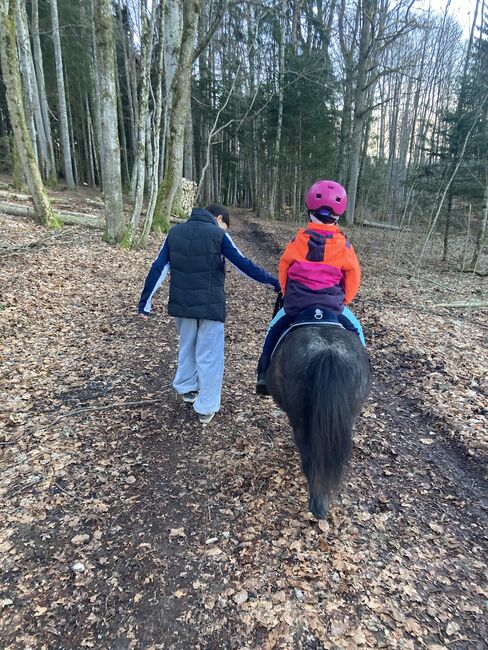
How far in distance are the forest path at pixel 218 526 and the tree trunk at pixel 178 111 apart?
31.7 feet

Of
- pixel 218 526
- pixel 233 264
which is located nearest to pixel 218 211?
pixel 233 264

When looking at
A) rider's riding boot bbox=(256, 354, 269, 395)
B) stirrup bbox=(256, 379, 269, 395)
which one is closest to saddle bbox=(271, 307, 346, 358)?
rider's riding boot bbox=(256, 354, 269, 395)

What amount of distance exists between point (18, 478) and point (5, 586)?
3.55 ft

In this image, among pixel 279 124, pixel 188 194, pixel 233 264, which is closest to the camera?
pixel 233 264

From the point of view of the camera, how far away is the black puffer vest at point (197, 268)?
12.7ft

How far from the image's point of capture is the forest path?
2348 millimetres

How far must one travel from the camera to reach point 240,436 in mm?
4164

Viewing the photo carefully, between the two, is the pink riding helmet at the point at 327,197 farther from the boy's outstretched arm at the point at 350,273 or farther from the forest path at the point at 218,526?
the forest path at the point at 218,526

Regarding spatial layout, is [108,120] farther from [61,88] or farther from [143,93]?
[61,88]

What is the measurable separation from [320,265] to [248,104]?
23345mm

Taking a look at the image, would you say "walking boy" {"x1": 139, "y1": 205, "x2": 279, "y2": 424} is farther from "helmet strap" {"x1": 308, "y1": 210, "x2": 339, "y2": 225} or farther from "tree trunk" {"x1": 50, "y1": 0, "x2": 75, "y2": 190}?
"tree trunk" {"x1": 50, "y1": 0, "x2": 75, "y2": 190}

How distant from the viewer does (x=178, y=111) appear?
12.6m

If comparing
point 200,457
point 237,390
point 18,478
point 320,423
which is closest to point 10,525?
point 18,478

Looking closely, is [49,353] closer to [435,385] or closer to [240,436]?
[240,436]
